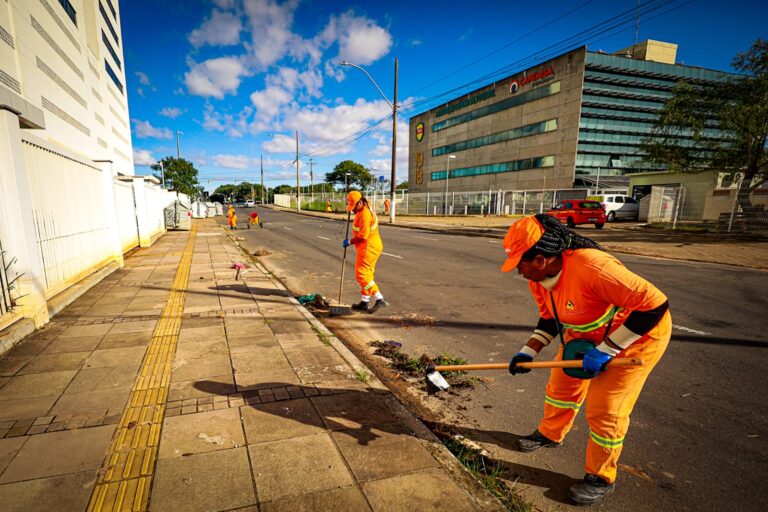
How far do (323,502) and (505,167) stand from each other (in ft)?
172

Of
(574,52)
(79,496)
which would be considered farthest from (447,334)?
(574,52)

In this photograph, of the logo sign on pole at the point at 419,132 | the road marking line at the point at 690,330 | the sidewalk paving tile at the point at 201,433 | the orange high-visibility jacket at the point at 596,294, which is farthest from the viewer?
the logo sign on pole at the point at 419,132

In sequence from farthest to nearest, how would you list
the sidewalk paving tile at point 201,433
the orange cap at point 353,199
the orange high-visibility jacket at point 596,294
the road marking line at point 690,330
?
the orange cap at point 353,199 → the road marking line at point 690,330 → the sidewalk paving tile at point 201,433 → the orange high-visibility jacket at point 596,294

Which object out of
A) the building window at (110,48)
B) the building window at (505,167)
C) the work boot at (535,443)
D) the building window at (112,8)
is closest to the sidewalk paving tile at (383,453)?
the work boot at (535,443)

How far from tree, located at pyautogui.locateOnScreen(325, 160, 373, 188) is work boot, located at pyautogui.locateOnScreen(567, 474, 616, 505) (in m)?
86.2

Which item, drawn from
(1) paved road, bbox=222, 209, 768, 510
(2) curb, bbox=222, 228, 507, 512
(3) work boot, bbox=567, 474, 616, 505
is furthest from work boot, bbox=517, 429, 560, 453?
(2) curb, bbox=222, 228, 507, 512

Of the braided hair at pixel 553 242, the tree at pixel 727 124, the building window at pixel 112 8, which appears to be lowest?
the braided hair at pixel 553 242

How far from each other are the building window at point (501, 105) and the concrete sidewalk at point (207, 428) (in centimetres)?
5024

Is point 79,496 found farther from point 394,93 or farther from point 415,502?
point 394,93

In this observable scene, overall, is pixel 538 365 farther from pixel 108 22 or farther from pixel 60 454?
pixel 108 22

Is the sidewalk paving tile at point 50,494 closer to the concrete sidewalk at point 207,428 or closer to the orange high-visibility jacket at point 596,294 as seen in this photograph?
the concrete sidewalk at point 207,428

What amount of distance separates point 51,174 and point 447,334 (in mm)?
6066

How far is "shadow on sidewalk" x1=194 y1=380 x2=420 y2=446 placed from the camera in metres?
2.43

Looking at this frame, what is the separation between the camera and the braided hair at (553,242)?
1.88 m
